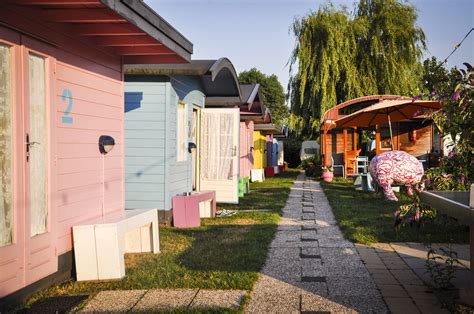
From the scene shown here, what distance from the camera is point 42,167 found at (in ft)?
14.4

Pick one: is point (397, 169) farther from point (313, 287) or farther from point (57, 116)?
point (57, 116)

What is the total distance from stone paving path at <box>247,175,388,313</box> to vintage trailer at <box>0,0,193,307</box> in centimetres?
180

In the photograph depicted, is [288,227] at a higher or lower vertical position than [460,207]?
lower

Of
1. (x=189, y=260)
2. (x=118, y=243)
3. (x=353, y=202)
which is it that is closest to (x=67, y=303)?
(x=118, y=243)

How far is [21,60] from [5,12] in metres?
0.37

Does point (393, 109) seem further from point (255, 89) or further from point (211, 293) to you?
point (211, 293)

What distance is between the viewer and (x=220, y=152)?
10.8m

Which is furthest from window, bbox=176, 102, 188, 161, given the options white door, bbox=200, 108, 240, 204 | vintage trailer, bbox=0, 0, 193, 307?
vintage trailer, bbox=0, 0, 193, 307

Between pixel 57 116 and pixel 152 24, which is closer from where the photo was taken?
pixel 57 116

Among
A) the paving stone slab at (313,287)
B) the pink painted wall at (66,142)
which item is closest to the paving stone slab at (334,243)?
the paving stone slab at (313,287)

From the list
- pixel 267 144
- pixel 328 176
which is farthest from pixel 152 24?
pixel 267 144

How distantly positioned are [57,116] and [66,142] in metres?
0.28

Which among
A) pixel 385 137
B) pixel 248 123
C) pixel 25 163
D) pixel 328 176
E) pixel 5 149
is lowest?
pixel 328 176

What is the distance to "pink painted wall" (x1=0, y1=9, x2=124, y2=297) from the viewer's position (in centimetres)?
394
